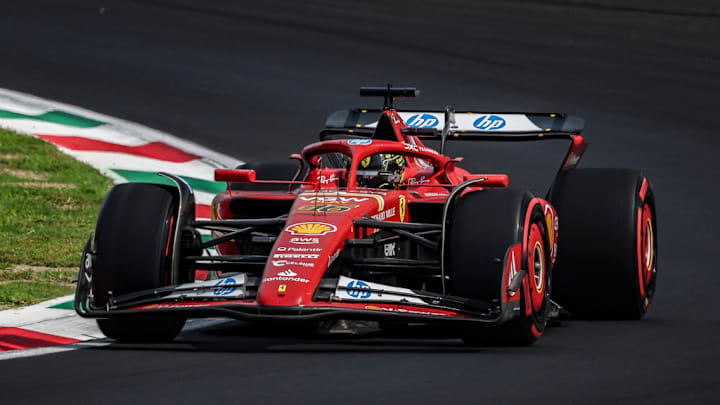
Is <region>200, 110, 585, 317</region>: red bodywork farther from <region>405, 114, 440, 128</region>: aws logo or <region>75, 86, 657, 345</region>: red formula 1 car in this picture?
<region>405, 114, 440, 128</region>: aws logo

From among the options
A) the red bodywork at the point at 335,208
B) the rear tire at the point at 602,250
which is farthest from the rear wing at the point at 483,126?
the rear tire at the point at 602,250

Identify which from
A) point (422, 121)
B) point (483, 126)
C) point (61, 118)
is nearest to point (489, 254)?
point (483, 126)

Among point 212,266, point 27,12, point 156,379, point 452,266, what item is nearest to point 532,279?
point 452,266

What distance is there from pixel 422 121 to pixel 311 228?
3772 millimetres

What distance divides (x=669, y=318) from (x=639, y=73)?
38.0 ft

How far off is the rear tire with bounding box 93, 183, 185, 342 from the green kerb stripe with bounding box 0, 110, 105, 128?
7.49 metres

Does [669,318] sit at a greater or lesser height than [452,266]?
lesser

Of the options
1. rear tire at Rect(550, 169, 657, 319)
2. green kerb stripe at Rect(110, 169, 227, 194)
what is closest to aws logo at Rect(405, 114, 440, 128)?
rear tire at Rect(550, 169, 657, 319)

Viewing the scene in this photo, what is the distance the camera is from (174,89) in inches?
734

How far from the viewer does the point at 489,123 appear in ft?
37.0

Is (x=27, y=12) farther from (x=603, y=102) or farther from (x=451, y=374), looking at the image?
(x=451, y=374)

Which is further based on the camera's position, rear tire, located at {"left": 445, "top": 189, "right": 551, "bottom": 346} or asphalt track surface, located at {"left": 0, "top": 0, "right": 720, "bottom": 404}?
rear tire, located at {"left": 445, "top": 189, "right": 551, "bottom": 346}

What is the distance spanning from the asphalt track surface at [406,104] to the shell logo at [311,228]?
694 mm

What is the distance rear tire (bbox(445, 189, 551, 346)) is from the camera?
7.73 m
